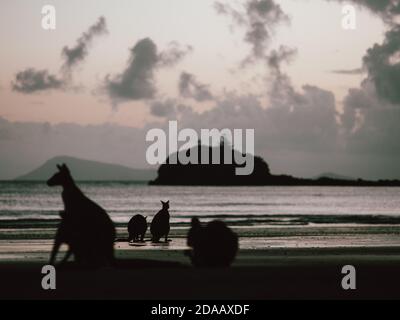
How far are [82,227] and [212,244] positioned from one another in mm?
3290

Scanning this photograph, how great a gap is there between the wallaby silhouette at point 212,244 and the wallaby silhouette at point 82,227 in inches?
80.3

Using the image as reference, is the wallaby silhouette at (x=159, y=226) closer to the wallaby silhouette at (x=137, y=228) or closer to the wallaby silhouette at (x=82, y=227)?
the wallaby silhouette at (x=137, y=228)

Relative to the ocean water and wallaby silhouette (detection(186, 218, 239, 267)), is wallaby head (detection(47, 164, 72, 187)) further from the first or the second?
the ocean water

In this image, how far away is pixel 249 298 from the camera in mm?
13492

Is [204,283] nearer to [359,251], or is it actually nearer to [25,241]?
[359,251]

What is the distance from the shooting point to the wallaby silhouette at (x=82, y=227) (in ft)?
50.3

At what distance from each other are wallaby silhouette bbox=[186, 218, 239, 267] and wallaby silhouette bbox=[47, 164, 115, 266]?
204 centimetres

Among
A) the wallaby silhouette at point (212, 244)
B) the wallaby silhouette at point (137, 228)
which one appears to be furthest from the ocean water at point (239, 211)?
the wallaby silhouette at point (212, 244)

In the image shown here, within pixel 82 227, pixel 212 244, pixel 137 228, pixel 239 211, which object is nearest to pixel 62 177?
pixel 82 227

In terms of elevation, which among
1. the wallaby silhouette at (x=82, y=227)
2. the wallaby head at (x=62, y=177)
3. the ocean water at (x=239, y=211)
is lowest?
the ocean water at (x=239, y=211)

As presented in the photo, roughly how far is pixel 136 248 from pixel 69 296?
12193 millimetres

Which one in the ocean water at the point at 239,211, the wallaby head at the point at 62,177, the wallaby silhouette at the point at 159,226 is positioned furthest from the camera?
the ocean water at the point at 239,211

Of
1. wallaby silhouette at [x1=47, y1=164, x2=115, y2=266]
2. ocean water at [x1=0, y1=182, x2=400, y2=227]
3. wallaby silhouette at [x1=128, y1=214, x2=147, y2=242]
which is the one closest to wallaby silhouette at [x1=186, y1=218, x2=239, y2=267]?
wallaby silhouette at [x1=47, y1=164, x2=115, y2=266]

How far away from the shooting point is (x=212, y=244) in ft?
56.6
